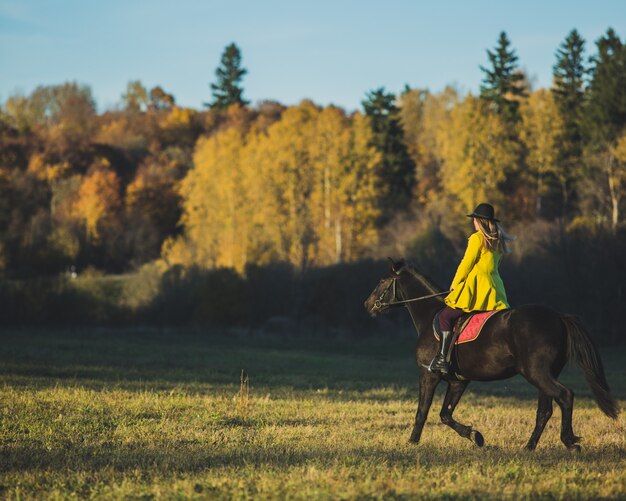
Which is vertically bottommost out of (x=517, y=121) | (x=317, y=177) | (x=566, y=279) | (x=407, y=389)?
(x=407, y=389)

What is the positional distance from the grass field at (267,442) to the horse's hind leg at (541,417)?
0.85 ft

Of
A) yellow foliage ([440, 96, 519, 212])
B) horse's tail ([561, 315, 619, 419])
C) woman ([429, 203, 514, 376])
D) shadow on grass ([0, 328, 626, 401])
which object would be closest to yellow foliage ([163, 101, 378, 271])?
yellow foliage ([440, 96, 519, 212])

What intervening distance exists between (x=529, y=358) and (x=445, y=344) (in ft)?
3.86

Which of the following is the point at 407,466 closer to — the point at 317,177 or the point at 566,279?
the point at 566,279

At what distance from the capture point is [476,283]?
10930 mm

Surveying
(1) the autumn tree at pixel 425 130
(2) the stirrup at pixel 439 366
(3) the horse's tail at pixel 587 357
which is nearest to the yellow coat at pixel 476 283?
(2) the stirrup at pixel 439 366

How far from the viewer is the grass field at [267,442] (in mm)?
7520

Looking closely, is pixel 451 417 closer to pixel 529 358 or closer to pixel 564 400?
pixel 529 358

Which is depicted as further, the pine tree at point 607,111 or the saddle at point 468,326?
the pine tree at point 607,111

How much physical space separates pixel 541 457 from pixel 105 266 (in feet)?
243

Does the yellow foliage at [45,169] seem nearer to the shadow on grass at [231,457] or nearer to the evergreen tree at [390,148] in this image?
the evergreen tree at [390,148]

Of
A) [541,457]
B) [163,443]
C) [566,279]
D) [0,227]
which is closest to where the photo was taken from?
[541,457]

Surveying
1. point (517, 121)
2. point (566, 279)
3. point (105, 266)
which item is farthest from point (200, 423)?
point (105, 266)

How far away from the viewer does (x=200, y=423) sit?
39.1 feet
